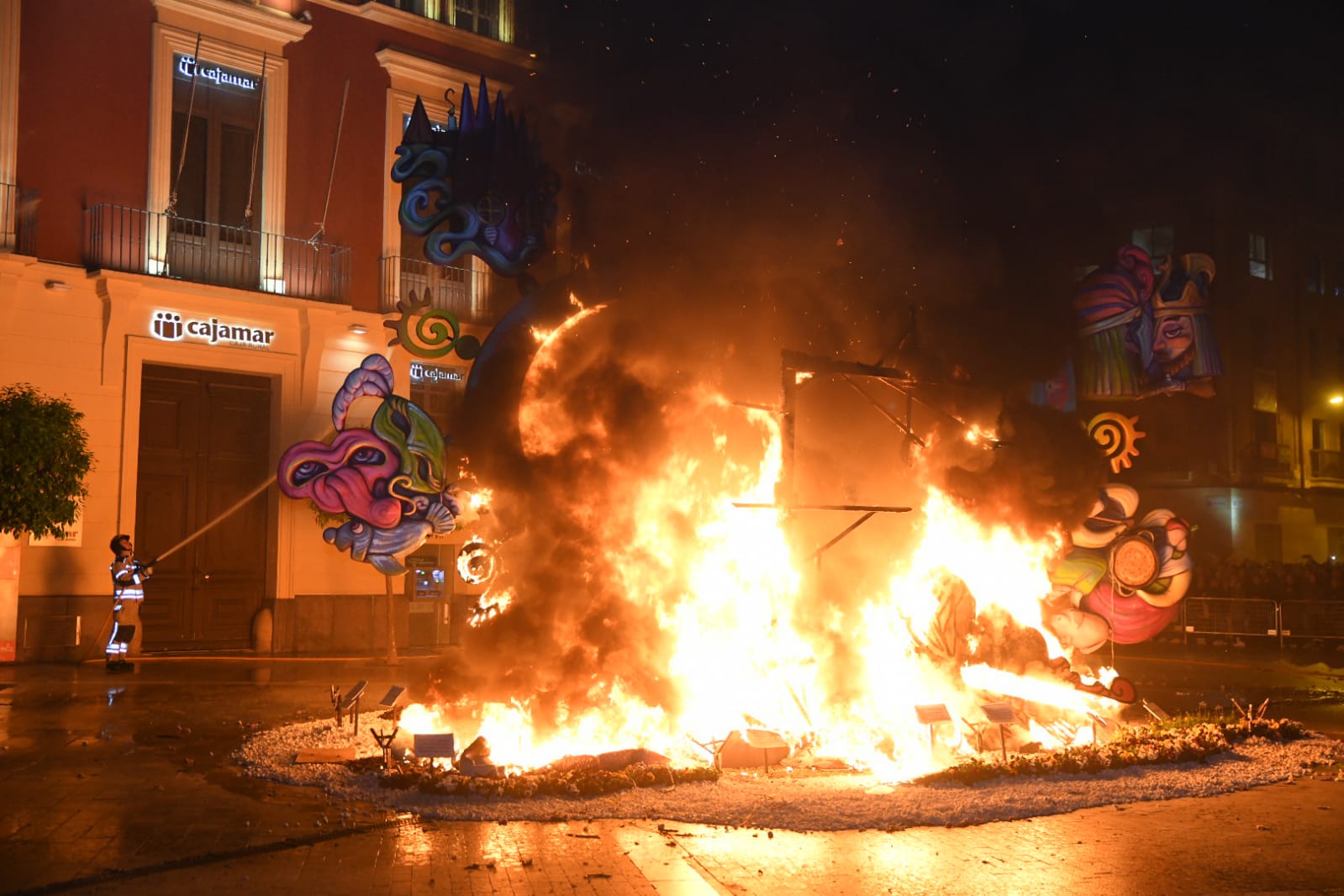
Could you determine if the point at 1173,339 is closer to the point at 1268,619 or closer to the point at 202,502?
the point at 1268,619

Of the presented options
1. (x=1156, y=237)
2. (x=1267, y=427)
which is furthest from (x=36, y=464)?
Result: (x=1267, y=427)

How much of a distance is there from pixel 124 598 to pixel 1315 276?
41605mm

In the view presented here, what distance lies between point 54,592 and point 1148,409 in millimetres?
28980

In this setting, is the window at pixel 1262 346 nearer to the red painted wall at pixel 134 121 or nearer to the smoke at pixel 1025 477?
the smoke at pixel 1025 477

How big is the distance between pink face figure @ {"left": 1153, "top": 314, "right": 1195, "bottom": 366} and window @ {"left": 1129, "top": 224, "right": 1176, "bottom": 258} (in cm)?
1712

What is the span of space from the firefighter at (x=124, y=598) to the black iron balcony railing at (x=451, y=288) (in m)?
7.10

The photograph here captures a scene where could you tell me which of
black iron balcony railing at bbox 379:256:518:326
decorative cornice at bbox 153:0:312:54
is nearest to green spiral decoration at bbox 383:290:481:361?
black iron balcony railing at bbox 379:256:518:326

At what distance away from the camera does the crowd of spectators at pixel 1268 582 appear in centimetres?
2500

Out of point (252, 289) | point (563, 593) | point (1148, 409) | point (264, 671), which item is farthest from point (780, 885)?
point (1148, 409)

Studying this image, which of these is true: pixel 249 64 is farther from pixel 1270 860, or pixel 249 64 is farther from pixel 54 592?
pixel 1270 860

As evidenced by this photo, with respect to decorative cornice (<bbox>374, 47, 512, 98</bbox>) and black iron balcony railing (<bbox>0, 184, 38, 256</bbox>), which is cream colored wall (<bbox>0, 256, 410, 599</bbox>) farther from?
decorative cornice (<bbox>374, 47, 512, 98</bbox>)

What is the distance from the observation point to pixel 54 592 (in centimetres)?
1823

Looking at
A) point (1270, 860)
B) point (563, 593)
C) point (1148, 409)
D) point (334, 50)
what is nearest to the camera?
point (1270, 860)

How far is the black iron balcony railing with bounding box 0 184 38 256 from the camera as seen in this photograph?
18156 mm
